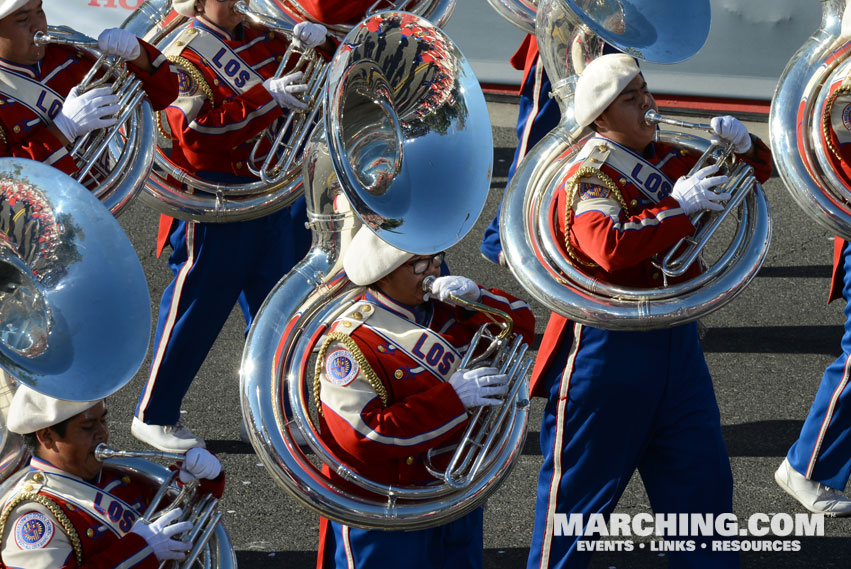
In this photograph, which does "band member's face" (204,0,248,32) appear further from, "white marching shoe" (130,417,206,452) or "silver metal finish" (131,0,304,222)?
"white marching shoe" (130,417,206,452)

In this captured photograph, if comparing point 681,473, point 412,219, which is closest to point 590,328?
point 681,473

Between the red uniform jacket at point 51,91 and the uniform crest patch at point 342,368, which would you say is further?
the red uniform jacket at point 51,91

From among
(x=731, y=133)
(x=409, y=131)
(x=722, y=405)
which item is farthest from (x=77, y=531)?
(x=722, y=405)

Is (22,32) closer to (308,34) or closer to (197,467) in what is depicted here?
(308,34)

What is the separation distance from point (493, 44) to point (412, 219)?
4.76 metres

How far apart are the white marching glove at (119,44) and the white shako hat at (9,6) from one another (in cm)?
24

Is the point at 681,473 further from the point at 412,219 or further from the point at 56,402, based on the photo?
the point at 56,402

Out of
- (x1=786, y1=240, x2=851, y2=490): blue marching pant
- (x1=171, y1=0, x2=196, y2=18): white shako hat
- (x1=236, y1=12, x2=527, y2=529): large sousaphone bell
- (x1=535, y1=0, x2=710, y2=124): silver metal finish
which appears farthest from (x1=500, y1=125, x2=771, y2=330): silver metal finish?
(x1=171, y1=0, x2=196, y2=18): white shako hat

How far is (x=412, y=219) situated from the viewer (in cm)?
337

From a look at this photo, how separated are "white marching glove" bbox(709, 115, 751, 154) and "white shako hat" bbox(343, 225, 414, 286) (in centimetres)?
99

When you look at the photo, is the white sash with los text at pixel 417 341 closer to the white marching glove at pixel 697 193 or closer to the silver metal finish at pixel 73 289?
the silver metal finish at pixel 73 289

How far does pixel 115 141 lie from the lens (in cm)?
420

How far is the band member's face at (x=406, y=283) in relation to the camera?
3.40m

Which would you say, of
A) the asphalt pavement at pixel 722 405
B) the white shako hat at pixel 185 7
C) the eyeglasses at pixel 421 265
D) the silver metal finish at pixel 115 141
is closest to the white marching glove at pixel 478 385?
the eyeglasses at pixel 421 265
